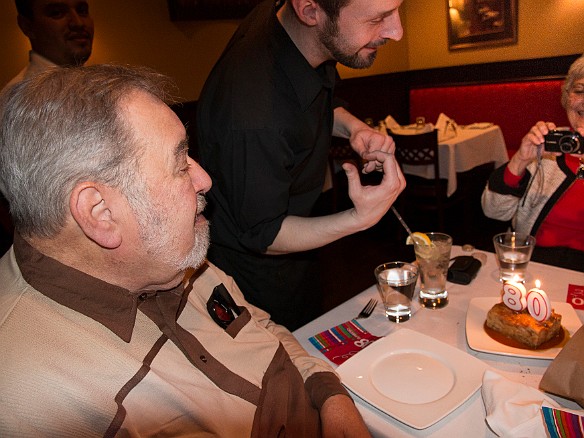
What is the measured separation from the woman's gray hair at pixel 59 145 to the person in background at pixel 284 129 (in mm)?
617

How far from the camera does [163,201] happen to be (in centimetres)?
109

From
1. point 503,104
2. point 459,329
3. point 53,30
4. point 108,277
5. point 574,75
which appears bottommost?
point 503,104

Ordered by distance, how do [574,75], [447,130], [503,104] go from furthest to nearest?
[503,104]
[447,130]
[574,75]

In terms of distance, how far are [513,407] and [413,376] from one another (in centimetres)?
27

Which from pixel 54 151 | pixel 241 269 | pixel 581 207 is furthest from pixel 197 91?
pixel 54 151

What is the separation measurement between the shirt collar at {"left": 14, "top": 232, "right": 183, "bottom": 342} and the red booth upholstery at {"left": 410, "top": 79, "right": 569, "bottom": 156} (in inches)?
227

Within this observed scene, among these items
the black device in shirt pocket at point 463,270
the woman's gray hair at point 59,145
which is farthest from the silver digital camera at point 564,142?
the woman's gray hair at point 59,145

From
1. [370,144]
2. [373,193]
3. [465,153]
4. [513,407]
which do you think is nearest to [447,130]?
[465,153]

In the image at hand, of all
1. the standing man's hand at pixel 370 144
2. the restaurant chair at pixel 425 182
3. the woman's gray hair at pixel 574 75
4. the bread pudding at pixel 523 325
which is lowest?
the restaurant chair at pixel 425 182

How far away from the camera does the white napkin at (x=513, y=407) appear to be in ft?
3.14

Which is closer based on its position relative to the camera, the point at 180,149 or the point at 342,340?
the point at 180,149

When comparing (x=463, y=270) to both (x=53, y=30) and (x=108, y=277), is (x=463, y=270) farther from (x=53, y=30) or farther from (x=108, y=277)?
(x=53, y=30)

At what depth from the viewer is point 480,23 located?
621cm

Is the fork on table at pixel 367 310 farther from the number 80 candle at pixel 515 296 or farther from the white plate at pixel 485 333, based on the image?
the number 80 candle at pixel 515 296
